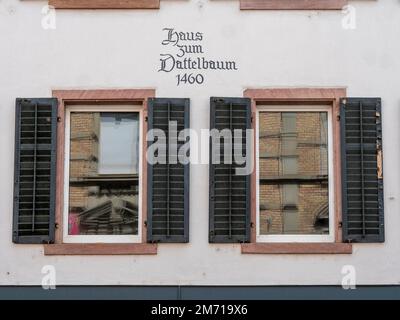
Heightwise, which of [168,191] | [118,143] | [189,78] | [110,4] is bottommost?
[168,191]

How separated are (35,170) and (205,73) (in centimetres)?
198

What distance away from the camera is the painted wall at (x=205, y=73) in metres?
8.46

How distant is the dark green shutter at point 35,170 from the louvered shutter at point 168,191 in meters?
0.99

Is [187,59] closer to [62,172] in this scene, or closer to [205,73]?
[205,73]

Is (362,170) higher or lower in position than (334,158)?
lower

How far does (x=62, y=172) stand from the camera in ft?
28.3

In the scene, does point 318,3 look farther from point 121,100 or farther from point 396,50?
point 121,100

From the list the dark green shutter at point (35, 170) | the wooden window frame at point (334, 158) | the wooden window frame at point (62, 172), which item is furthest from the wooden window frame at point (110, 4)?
the wooden window frame at point (334, 158)

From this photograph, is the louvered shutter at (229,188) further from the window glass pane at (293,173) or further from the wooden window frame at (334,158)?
the window glass pane at (293,173)

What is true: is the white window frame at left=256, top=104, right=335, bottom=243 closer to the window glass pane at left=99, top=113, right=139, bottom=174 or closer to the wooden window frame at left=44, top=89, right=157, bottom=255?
the wooden window frame at left=44, top=89, right=157, bottom=255

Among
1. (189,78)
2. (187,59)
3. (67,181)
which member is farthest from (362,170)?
(67,181)

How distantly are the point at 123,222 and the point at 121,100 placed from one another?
4.09 ft

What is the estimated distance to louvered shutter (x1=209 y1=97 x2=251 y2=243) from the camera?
8.44m

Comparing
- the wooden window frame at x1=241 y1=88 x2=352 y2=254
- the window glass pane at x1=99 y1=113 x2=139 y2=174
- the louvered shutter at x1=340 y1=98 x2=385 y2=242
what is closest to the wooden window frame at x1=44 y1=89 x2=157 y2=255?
the window glass pane at x1=99 y1=113 x2=139 y2=174
